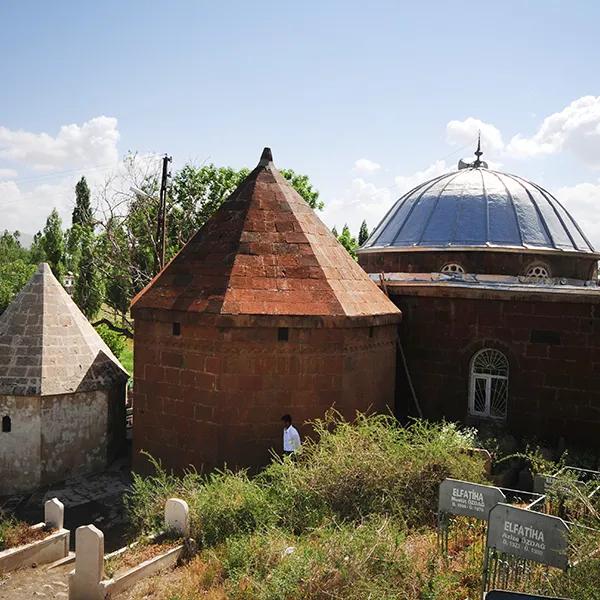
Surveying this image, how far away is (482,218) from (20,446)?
11.6 metres

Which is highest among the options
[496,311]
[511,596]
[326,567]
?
[496,311]

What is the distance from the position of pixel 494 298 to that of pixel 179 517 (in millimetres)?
7185

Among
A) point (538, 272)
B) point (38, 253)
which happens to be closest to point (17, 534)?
point (538, 272)

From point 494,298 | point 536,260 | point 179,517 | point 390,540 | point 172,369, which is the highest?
point 536,260

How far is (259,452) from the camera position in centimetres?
930

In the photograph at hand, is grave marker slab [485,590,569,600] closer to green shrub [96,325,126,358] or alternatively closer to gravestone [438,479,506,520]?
gravestone [438,479,506,520]

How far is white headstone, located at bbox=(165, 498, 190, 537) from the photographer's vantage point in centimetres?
754

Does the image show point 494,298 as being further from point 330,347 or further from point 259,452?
point 259,452

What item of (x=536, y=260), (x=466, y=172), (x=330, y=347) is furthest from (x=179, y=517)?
(x=466, y=172)

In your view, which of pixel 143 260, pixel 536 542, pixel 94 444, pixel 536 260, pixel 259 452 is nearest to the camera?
pixel 536 542

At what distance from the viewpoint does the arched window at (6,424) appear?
1021 centimetres

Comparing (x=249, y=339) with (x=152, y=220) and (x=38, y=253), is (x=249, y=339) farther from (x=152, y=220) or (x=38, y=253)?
(x=38, y=253)

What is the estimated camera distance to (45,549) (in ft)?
25.6

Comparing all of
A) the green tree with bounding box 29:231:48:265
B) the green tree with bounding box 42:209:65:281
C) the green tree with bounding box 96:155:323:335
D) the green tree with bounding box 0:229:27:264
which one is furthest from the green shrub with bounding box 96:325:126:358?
the green tree with bounding box 0:229:27:264
